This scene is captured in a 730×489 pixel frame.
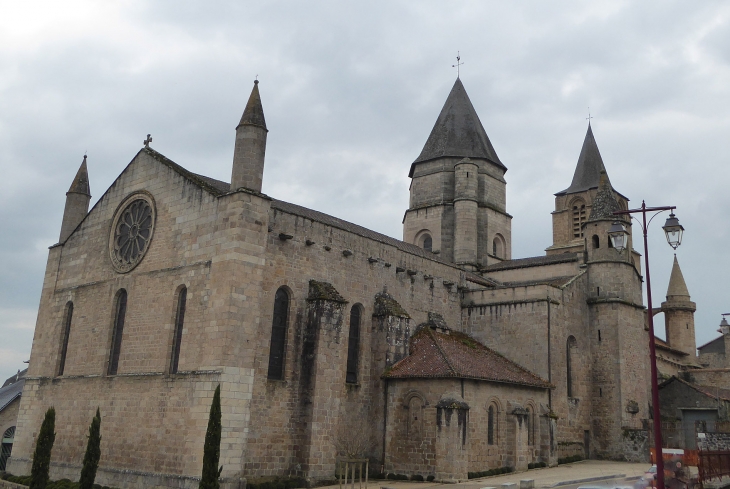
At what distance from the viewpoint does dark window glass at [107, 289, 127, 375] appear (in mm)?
28031

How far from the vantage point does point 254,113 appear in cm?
2570

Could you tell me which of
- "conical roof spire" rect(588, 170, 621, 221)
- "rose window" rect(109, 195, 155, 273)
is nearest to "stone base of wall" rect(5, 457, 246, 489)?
"rose window" rect(109, 195, 155, 273)

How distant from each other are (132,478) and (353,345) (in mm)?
10177

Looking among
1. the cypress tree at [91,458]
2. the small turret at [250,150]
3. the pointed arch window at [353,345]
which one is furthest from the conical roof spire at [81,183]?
the pointed arch window at [353,345]

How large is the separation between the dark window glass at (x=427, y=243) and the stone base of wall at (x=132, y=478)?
24233 millimetres

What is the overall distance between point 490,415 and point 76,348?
18.4 metres

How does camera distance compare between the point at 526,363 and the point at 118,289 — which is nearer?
the point at 118,289

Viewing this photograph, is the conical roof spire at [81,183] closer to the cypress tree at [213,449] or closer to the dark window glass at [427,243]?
the cypress tree at [213,449]

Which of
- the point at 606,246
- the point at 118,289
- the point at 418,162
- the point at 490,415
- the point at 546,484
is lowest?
the point at 546,484

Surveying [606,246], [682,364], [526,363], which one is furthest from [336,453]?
[682,364]

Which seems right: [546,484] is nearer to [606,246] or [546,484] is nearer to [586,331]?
[586,331]

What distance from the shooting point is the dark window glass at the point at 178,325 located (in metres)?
25.3

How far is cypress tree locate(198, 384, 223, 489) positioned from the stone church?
0.76m

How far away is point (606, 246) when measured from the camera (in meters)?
37.0
